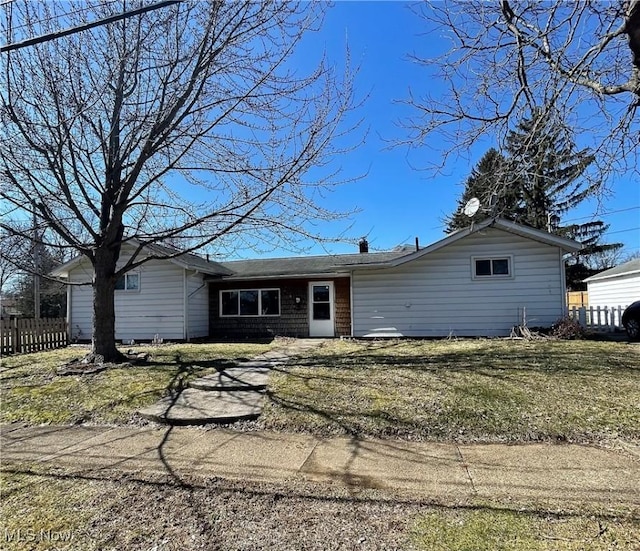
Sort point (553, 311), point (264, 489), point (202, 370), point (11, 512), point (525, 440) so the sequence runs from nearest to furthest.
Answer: point (11, 512), point (264, 489), point (525, 440), point (202, 370), point (553, 311)

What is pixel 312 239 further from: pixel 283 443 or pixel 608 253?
pixel 608 253

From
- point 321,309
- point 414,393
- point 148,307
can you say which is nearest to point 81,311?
point 148,307

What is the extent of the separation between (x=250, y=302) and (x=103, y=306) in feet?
24.9

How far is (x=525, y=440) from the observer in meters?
4.36

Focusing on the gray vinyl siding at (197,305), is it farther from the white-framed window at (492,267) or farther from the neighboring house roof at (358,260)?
the white-framed window at (492,267)

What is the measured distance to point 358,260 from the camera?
17.1 meters

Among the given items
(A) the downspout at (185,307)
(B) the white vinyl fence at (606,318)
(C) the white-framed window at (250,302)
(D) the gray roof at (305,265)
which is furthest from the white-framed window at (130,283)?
(B) the white vinyl fence at (606,318)

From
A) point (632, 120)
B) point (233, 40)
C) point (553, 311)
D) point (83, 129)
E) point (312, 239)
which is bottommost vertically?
point (553, 311)

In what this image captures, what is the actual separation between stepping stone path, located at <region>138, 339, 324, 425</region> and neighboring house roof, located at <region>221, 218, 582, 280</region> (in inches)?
259

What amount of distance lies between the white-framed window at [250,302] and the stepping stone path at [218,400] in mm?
7754

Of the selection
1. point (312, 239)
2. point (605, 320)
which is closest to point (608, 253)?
point (605, 320)

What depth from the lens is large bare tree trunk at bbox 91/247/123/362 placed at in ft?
30.1

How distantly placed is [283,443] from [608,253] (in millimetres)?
41127

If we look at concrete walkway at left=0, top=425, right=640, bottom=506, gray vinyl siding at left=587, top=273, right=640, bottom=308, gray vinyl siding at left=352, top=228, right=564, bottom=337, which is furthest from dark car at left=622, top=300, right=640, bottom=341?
concrete walkway at left=0, top=425, right=640, bottom=506
